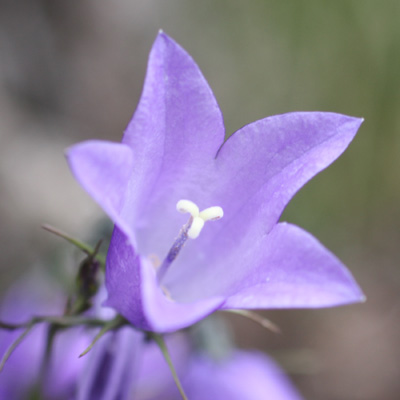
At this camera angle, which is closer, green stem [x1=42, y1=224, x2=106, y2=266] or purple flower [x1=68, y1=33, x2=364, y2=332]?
purple flower [x1=68, y1=33, x2=364, y2=332]

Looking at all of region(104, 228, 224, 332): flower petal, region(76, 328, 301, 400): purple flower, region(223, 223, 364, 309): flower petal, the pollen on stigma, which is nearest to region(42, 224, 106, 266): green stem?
region(104, 228, 224, 332): flower petal

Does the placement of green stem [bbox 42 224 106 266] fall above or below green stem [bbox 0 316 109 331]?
above

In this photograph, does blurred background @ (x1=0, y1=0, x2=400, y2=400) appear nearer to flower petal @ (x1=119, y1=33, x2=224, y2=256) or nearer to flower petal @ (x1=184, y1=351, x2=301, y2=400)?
flower petal @ (x1=184, y1=351, x2=301, y2=400)

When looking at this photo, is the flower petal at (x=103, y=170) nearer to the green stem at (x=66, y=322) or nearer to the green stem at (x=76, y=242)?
the green stem at (x=76, y=242)

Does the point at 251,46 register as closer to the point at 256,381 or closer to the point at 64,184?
the point at 64,184

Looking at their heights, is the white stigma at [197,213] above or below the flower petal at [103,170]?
below

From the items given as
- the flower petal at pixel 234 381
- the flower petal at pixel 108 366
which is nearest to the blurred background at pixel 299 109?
the flower petal at pixel 234 381

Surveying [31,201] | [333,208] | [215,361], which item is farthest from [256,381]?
[31,201]
